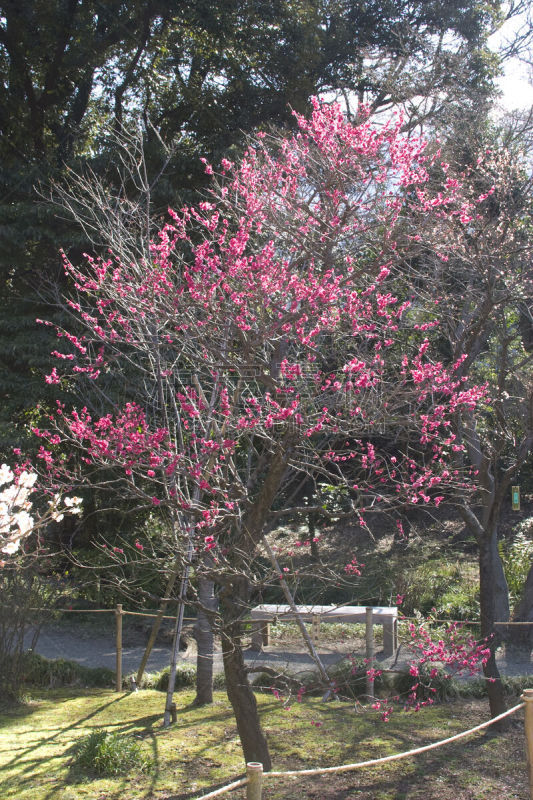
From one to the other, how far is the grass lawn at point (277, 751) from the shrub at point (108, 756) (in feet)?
0.24

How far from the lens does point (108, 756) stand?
4230 millimetres

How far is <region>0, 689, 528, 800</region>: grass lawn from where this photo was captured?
3959 mm

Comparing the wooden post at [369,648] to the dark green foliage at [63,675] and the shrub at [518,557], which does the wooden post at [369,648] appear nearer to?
the dark green foliage at [63,675]

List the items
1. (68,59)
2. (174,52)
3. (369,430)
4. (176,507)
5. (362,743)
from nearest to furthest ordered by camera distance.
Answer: (176,507)
(369,430)
(362,743)
(68,59)
(174,52)

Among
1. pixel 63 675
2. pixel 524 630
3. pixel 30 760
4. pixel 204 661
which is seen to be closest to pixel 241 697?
pixel 30 760

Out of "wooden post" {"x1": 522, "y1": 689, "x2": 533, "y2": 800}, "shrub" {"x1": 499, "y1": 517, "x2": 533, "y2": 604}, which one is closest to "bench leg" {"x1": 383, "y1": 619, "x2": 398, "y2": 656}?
"shrub" {"x1": 499, "y1": 517, "x2": 533, "y2": 604}

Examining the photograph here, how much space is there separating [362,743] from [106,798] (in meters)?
1.73

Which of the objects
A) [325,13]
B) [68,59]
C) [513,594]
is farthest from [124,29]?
[513,594]

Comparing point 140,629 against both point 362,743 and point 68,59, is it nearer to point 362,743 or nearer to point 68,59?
point 362,743

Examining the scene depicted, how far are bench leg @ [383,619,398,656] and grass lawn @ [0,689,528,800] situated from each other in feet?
5.42

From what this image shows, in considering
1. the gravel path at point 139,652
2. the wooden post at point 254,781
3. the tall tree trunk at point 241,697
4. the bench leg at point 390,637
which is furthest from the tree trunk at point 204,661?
the wooden post at point 254,781

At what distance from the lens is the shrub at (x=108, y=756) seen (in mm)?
4215

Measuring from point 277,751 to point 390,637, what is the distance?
3262mm

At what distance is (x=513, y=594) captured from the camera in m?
9.21
